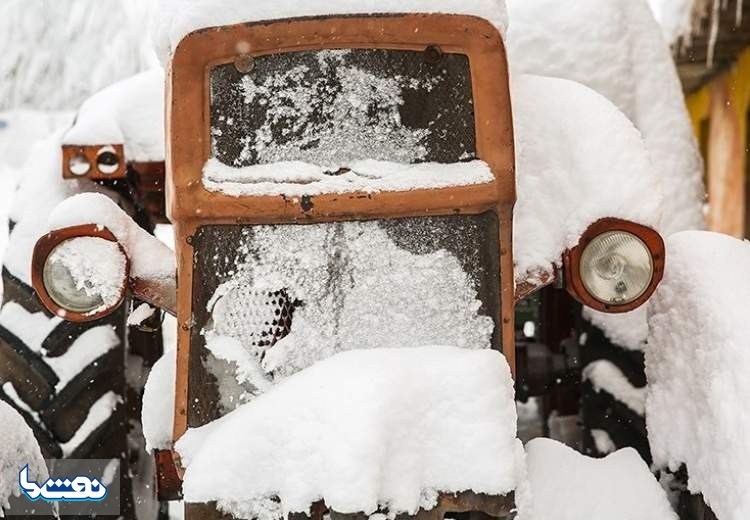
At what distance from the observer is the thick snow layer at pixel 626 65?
114 inches

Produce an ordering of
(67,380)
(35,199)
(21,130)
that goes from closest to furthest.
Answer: (67,380) → (35,199) → (21,130)

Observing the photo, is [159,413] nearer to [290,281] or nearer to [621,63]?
[290,281]

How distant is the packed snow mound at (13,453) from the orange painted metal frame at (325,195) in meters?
0.45

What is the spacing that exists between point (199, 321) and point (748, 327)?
43.5 inches

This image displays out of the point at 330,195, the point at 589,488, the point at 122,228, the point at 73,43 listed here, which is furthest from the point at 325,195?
the point at 73,43

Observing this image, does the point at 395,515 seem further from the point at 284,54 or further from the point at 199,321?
the point at 284,54

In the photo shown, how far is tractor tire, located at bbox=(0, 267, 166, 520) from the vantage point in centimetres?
260

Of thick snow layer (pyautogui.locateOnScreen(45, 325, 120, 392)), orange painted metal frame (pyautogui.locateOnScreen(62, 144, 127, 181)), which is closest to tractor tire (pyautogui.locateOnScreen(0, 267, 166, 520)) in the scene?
thick snow layer (pyautogui.locateOnScreen(45, 325, 120, 392))

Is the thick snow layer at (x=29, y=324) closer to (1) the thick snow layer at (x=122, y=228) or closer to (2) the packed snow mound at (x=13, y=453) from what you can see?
(2) the packed snow mound at (x=13, y=453)

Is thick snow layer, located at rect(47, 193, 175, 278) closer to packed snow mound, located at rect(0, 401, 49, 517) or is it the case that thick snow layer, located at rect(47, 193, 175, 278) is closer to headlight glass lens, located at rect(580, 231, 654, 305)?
packed snow mound, located at rect(0, 401, 49, 517)

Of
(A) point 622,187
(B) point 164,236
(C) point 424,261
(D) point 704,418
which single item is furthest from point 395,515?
(B) point 164,236

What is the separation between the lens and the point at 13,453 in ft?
6.41

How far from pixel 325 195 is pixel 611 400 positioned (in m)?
1.35

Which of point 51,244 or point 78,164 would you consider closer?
point 51,244
